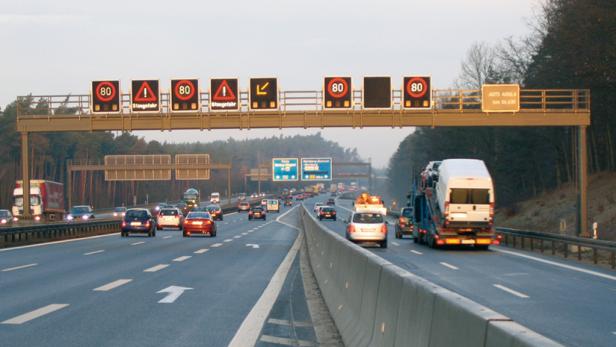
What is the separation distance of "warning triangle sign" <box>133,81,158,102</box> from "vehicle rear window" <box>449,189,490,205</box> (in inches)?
638

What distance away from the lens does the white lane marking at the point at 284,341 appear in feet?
35.4

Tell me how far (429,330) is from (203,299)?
10.2 meters

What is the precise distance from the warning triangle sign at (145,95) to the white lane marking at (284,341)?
3343 cm

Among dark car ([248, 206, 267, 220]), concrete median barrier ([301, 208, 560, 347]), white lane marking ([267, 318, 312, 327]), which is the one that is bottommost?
dark car ([248, 206, 267, 220])

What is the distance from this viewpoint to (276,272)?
900 inches

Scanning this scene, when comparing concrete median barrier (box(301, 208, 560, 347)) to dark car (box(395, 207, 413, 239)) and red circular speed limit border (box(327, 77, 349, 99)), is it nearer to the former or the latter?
red circular speed limit border (box(327, 77, 349, 99))

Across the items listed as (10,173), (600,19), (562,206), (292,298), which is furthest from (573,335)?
(10,173)

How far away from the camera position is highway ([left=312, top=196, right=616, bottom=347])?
13451mm

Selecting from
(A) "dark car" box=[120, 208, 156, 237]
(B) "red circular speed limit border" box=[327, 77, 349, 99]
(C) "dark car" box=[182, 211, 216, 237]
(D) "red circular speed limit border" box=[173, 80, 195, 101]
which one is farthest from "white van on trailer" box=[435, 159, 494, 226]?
(A) "dark car" box=[120, 208, 156, 237]

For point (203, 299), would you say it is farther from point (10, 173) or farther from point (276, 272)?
point (10, 173)

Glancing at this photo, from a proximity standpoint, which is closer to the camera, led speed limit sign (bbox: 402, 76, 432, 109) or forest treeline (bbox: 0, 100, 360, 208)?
led speed limit sign (bbox: 402, 76, 432, 109)

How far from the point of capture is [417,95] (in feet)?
137

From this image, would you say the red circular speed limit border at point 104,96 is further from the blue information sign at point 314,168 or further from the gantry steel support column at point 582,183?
the blue information sign at point 314,168

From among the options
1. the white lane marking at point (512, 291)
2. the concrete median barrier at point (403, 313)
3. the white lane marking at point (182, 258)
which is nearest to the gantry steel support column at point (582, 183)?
the white lane marking at point (182, 258)
